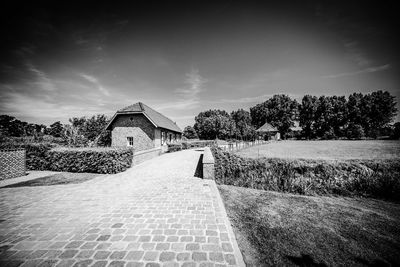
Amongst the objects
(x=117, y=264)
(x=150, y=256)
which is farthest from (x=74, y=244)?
(x=150, y=256)

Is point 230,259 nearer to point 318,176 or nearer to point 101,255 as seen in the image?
point 101,255

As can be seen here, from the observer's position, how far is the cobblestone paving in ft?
9.15

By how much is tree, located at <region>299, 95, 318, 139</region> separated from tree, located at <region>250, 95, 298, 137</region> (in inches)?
142

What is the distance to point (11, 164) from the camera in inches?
334

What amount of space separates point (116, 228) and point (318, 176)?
7.76 meters

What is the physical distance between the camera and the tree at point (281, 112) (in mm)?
72062

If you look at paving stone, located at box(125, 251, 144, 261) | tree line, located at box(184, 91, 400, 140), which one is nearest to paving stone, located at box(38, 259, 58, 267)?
paving stone, located at box(125, 251, 144, 261)

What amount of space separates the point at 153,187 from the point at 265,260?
16.1 ft

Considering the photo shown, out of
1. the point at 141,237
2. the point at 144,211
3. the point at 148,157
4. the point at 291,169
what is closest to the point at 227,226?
the point at 141,237

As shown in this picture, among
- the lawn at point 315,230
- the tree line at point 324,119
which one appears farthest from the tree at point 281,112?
the lawn at point 315,230

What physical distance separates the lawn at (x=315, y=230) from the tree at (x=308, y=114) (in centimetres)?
7308

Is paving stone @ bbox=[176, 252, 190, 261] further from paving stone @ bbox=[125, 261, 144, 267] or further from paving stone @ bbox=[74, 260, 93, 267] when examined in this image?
paving stone @ bbox=[74, 260, 93, 267]

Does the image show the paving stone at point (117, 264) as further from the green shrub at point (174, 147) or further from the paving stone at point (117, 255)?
the green shrub at point (174, 147)

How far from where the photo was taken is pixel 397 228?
388 centimetres
